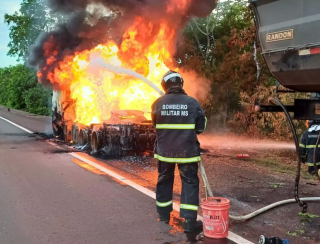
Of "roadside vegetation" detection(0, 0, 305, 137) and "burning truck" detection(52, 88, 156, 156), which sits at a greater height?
"roadside vegetation" detection(0, 0, 305, 137)

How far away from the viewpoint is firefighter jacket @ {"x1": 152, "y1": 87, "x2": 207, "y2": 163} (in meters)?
4.83

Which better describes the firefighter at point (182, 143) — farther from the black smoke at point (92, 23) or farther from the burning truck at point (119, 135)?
the black smoke at point (92, 23)

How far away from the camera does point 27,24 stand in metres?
32.5

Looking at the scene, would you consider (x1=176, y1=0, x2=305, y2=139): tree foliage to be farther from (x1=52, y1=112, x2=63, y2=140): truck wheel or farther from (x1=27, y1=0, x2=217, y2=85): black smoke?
(x1=52, y1=112, x2=63, y2=140): truck wheel

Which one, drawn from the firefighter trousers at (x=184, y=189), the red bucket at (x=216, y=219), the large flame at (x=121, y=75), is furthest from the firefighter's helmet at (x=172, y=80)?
the large flame at (x=121, y=75)

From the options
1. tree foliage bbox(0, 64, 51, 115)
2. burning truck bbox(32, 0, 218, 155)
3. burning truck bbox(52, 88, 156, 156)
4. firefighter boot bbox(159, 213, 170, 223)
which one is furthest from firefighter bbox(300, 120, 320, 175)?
tree foliage bbox(0, 64, 51, 115)

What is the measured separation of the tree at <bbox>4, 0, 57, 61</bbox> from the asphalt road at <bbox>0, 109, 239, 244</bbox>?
22.7 m

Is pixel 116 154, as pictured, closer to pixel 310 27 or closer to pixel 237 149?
pixel 237 149

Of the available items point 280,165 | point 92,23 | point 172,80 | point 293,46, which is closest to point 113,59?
point 92,23

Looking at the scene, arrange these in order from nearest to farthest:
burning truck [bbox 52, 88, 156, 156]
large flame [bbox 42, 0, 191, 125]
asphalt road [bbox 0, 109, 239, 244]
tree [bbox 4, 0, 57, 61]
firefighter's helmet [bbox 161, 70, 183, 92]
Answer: asphalt road [bbox 0, 109, 239, 244], firefighter's helmet [bbox 161, 70, 183, 92], burning truck [bbox 52, 88, 156, 156], large flame [bbox 42, 0, 191, 125], tree [bbox 4, 0, 57, 61]

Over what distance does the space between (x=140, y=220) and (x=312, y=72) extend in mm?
2909

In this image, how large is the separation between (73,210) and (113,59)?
1170 cm

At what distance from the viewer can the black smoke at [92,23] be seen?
1599 cm

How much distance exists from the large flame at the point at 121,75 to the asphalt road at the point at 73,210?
6442 millimetres
